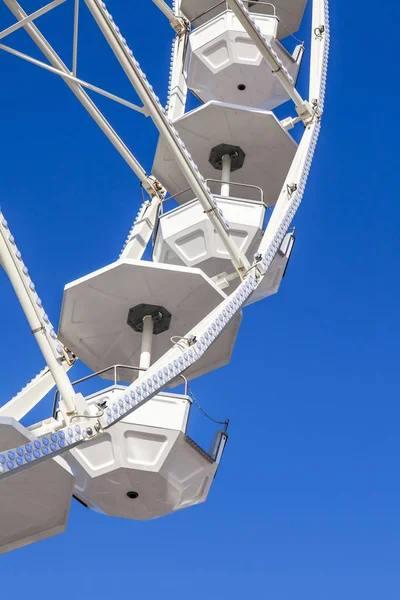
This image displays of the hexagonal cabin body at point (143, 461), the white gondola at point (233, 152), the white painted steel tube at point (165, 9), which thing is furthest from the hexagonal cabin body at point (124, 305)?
the white painted steel tube at point (165, 9)

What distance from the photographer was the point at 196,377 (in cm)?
2434

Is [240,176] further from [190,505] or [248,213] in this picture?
[190,505]

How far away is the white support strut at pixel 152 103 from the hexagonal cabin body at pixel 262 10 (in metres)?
12.1

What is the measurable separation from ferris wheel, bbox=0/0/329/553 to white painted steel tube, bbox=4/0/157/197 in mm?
28

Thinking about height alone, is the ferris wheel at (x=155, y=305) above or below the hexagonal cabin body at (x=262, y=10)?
below

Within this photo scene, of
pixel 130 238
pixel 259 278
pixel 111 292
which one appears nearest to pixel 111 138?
pixel 130 238

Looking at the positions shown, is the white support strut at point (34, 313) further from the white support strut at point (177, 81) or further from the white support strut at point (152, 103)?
the white support strut at point (177, 81)

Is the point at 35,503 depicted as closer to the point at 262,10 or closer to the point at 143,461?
the point at 143,461

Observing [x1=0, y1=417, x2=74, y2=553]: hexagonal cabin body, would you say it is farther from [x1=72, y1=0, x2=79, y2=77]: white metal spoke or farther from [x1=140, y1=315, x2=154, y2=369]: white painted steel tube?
[x1=72, y1=0, x2=79, y2=77]: white metal spoke

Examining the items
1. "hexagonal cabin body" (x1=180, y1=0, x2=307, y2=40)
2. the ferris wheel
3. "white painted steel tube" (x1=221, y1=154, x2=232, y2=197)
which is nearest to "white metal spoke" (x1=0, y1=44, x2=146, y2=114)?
the ferris wheel

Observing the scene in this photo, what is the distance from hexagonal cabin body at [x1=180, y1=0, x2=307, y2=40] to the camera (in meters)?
31.7

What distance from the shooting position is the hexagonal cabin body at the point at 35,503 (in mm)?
18141

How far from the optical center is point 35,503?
1872 centimetres

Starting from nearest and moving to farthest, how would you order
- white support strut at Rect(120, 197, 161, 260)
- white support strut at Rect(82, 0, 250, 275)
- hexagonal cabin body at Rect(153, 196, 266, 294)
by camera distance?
white support strut at Rect(82, 0, 250, 275) < hexagonal cabin body at Rect(153, 196, 266, 294) < white support strut at Rect(120, 197, 161, 260)
